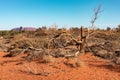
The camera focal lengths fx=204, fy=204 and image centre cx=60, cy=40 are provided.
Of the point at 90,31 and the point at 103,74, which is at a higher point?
the point at 90,31

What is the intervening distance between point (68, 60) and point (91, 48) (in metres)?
4.25

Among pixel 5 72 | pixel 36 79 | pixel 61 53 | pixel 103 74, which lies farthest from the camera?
pixel 61 53

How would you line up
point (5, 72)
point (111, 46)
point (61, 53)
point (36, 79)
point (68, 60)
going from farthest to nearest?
point (111, 46) → point (61, 53) → point (68, 60) → point (5, 72) → point (36, 79)

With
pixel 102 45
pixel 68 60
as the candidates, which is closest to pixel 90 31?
pixel 102 45

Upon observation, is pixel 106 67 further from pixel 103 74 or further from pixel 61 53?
pixel 61 53

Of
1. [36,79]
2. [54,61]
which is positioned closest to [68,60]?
[54,61]

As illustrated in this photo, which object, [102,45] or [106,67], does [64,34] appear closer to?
[102,45]

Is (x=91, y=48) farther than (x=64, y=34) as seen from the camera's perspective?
Yes

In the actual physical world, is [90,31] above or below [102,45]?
above

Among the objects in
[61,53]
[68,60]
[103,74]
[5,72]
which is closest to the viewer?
[103,74]

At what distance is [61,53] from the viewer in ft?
43.3

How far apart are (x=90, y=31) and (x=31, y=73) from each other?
6627 millimetres

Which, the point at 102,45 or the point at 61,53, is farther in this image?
the point at 102,45

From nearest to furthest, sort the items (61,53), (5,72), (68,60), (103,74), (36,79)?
(36,79)
(103,74)
(5,72)
(68,60)
(61,53)
